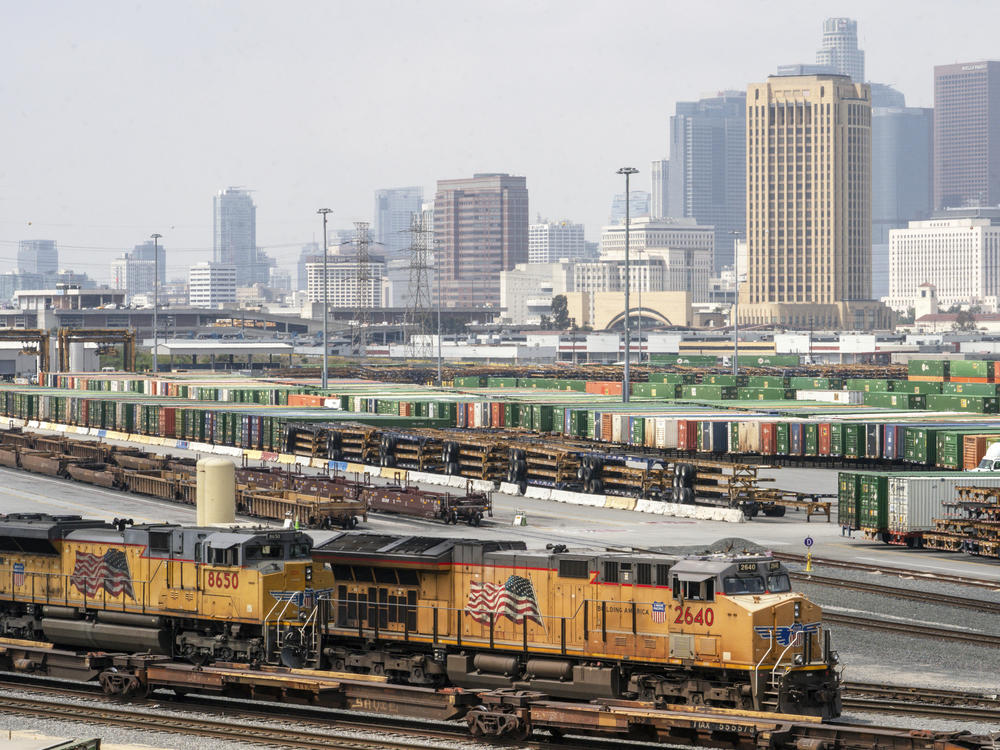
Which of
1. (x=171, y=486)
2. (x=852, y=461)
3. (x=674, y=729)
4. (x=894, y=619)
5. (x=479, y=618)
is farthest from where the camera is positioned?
(x=852, y=461)

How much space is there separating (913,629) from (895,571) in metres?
8.87

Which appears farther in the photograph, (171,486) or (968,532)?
(171,486)

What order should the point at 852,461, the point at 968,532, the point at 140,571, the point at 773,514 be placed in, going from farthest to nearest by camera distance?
1. the point at 852,461
2. the point at 773,514
3. the point at 968,532
4. the point at 140,571

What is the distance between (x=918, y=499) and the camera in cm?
5134

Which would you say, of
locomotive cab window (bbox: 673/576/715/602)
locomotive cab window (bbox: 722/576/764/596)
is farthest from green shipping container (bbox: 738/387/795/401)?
locomotive cab window (bbox: 673/576/715/602)

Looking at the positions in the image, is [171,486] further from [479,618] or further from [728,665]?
[728,665]

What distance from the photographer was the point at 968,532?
164ft

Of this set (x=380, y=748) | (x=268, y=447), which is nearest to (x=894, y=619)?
(x=380, y=748)

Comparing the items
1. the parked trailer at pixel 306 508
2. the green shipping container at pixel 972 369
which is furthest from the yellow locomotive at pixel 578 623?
the green shipping container at pixel 972 369

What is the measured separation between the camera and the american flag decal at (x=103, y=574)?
103 feet

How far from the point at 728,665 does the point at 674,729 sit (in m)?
1.52

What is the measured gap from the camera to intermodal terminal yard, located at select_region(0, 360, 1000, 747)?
36594 millimetres

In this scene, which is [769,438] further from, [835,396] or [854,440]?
[835,396]

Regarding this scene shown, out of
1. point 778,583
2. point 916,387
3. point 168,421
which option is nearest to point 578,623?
point 778,583
